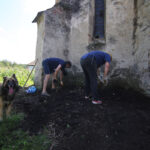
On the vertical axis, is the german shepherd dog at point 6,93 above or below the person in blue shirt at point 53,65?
below

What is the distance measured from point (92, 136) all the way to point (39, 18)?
574cm

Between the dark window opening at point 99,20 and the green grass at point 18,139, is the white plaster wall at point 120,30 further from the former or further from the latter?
the green grass at point 18,139

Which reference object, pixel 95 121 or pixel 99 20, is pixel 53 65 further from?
pixel 95 121

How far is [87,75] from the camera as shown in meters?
4.05

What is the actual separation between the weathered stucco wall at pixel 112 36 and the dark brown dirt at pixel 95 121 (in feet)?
2.96

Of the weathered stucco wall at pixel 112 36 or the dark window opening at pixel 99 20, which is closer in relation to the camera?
the weathered stucco wall at pixel 112 36

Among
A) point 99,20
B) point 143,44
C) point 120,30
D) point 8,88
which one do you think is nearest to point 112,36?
point 120,30

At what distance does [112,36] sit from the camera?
524 centimetres

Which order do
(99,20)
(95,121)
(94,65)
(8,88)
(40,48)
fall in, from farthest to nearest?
(40,48)
(99,20)
(94,65)
(8,88)
(95,121)

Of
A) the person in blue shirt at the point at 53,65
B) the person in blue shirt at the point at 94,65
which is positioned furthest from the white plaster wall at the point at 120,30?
the person in blue shirt at the point at 53,65

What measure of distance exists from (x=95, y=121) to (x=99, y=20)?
4.50 m

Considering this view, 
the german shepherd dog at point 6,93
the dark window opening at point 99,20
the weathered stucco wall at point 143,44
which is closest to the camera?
the german shepherd dog at point 6,93

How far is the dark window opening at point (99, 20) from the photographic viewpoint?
5.77m

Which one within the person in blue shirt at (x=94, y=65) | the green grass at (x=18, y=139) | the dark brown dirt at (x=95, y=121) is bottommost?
the green grass at (x=18, y=139)
